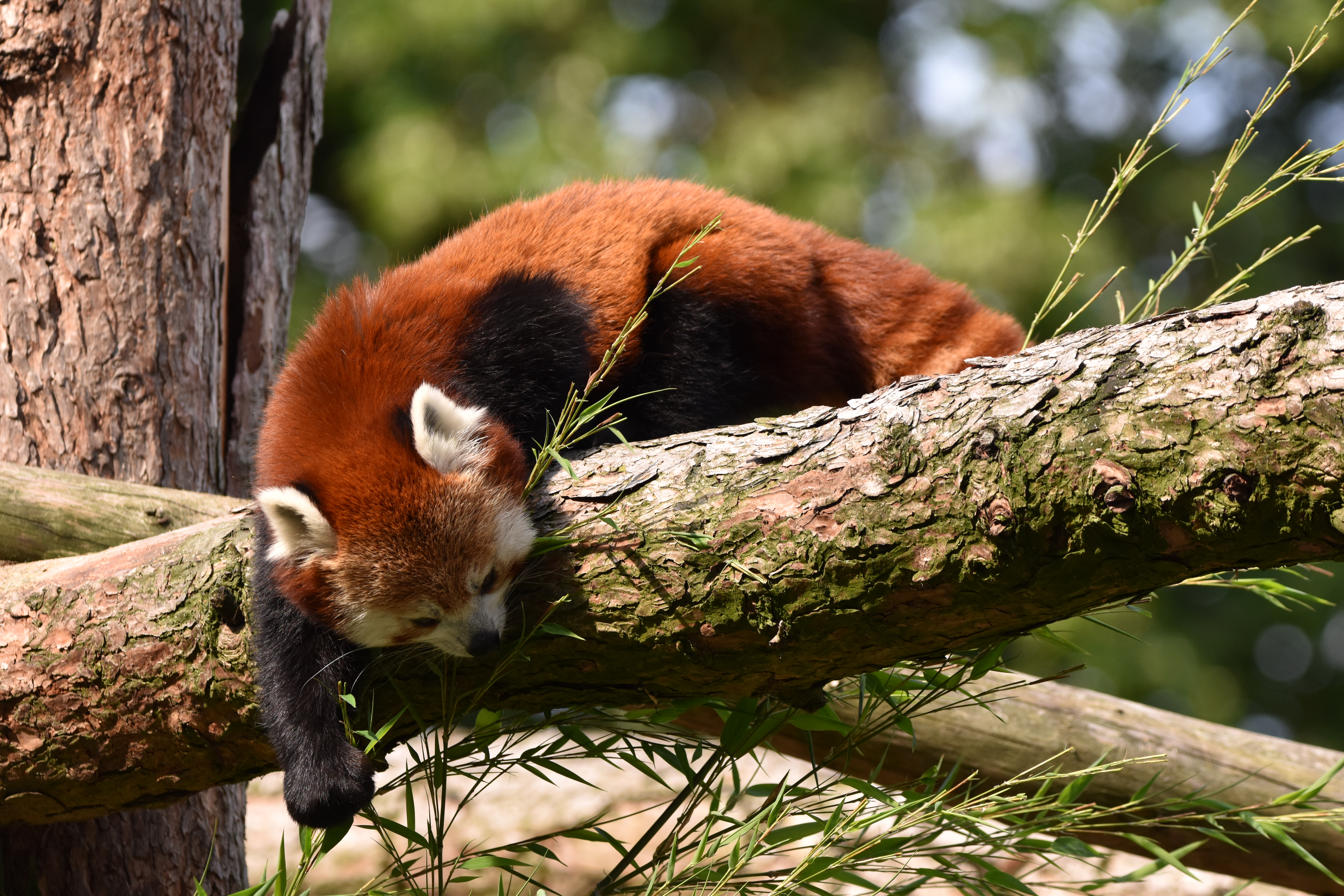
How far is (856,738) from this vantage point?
179cm

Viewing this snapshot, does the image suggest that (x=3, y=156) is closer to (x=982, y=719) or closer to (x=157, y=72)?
(x=157, y=72)

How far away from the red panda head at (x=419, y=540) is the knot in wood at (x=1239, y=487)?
1.05 m

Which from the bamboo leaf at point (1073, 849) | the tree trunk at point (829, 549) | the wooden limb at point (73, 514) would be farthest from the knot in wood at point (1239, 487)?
the wooden limb at point (73, 514)

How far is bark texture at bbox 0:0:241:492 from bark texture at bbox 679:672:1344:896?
156 cm

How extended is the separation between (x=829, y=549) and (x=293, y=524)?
3.16 ft

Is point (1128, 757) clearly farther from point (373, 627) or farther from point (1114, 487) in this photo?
point (373, 627)

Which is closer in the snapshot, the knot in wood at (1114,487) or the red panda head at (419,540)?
the knot in wood at (1114,487)

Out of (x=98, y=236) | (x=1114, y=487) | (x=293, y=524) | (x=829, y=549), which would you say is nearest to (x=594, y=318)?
(x=293, y=524)

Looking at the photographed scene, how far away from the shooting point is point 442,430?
1924 millimetres

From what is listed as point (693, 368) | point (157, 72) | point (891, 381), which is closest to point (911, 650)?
point (693, 368)

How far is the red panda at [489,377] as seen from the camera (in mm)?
1817

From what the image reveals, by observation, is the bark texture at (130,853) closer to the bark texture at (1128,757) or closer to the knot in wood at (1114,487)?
the bark texture at (1128,757)

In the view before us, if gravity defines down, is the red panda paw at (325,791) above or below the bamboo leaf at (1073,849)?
above

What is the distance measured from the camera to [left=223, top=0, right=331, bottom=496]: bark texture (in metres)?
2.88
